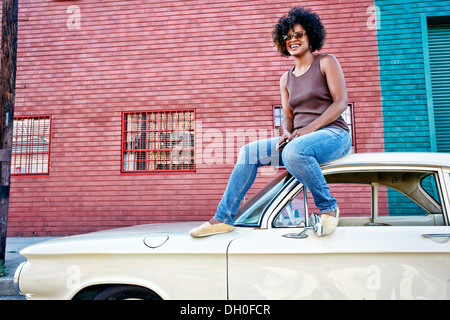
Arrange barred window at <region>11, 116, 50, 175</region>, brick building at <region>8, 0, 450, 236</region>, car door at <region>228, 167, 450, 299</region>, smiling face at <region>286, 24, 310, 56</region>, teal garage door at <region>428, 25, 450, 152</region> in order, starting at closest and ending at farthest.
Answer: car door at <region>228, 167, 450, 299</region>
smiling face at <region>286, 24, 310, 56</region>
teal garage door at <region>428, 25, 450, 152</region>
brick building at <region>8, 0, 450, 236</region>
barred window at <region>11, 116, 50, 175</region>

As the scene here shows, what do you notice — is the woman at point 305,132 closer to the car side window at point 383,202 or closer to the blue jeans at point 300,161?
the blue jeans at point 300,161

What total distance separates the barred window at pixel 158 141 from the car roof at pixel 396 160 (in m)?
5.26

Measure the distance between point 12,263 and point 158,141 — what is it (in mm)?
3727

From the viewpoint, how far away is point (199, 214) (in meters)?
7.01

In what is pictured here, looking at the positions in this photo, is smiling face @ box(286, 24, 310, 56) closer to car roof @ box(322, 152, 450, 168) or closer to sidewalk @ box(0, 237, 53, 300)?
car roof @ box(322, 152, 450, 168)

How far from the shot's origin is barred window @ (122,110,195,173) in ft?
23.9

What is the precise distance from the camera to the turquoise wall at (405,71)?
21.9ft

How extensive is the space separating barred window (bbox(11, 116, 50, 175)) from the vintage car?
6379 mm

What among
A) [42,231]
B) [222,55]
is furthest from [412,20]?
[42,231]

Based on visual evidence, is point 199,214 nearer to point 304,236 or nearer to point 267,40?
point 267,40

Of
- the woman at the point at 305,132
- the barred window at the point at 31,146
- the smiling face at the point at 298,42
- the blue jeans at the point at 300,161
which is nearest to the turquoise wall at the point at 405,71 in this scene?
the woman at the point at 305,132

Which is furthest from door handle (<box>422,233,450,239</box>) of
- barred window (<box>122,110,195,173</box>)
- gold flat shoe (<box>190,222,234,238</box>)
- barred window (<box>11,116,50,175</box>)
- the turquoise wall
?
barred window (<box>11,116,50,175</box>)
